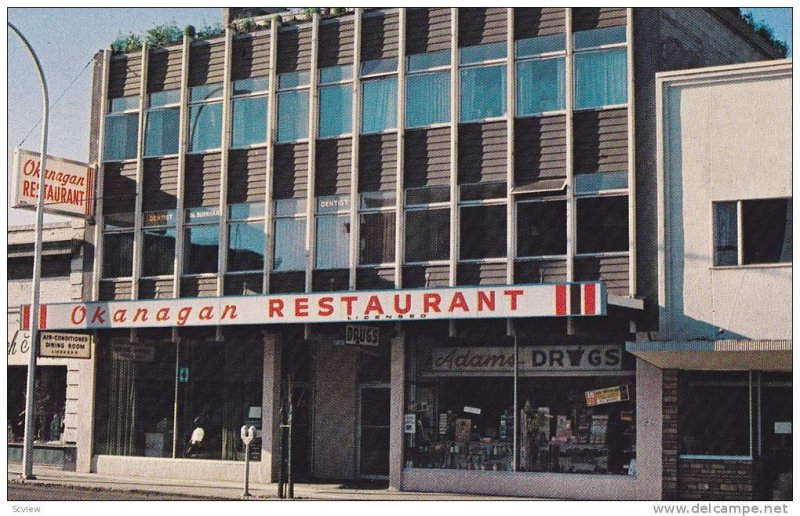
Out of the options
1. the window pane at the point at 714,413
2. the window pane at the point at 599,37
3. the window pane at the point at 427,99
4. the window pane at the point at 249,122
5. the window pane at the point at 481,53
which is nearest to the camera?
the window pane at the point at 714,413

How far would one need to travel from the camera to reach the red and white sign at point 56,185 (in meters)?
28.7

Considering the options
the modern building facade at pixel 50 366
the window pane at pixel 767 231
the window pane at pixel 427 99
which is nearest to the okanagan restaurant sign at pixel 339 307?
the modern building facade at pixel 50 366

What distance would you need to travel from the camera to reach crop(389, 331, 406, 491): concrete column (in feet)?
84.1

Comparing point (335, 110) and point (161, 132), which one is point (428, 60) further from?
point (161, 132)

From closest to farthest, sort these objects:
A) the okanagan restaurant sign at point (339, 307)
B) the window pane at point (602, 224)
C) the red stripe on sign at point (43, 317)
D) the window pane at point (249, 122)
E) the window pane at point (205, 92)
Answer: the okanagan restaurant sign at point (339, 307)
the window pane at point (602, 224)
the red stripe on sign at point (43, 317)
the window pane at point (249, 122)
the window pane at point (205, 92)

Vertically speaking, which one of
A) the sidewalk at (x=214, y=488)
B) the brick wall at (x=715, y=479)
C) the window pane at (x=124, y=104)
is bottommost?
the sidewalk at (x=214, y=488)

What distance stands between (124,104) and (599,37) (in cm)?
1145

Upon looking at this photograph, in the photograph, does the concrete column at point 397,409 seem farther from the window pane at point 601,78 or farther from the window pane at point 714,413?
the window pane at point 601,78

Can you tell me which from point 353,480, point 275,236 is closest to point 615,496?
point 353,480

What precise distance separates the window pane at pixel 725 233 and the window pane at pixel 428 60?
634 centimetres

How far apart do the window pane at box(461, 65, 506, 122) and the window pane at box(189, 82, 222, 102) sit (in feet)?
19.5

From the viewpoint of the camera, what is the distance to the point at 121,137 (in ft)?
98.2

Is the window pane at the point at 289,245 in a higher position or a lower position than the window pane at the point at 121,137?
lower
